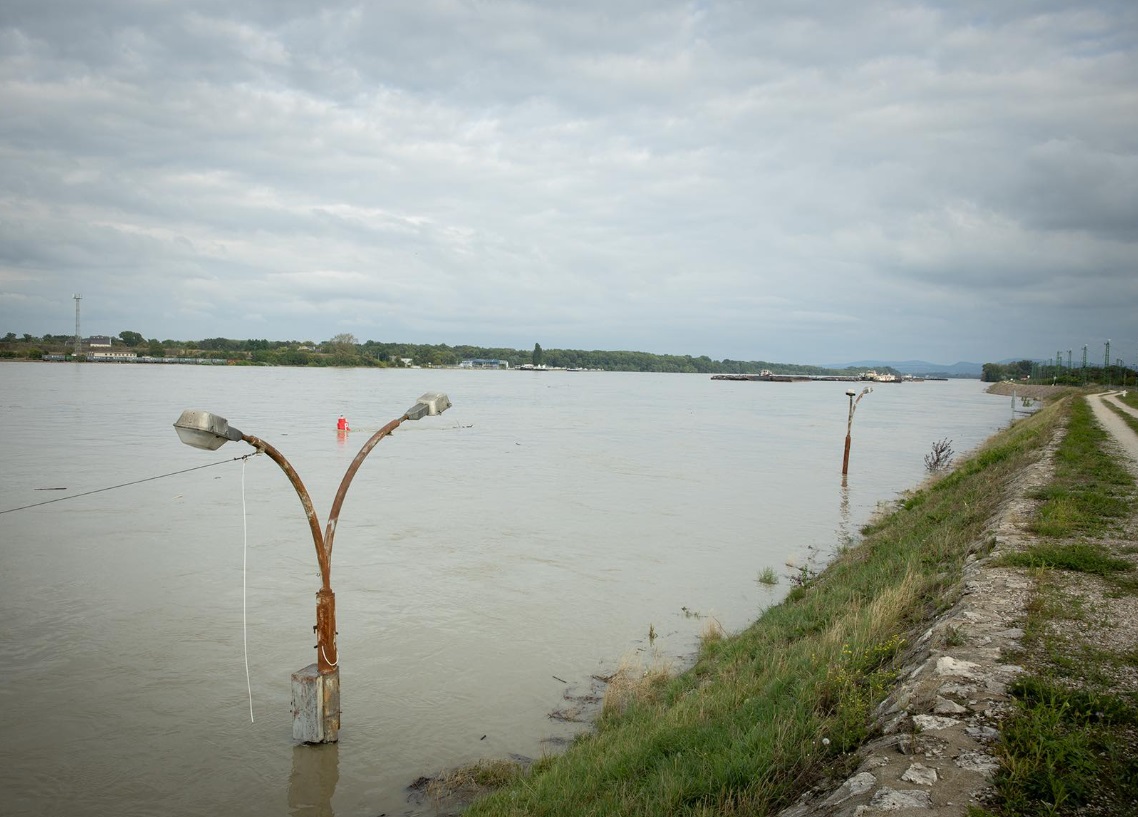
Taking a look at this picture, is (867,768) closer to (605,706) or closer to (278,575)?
(605,706)

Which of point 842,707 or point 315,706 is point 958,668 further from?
point 315,706

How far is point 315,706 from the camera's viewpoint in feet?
27.9

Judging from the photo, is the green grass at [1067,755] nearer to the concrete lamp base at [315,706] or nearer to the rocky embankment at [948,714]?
the rocky embankment at [948,714]

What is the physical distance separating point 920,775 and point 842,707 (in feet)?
4.06

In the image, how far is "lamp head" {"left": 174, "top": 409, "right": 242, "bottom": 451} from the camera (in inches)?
272

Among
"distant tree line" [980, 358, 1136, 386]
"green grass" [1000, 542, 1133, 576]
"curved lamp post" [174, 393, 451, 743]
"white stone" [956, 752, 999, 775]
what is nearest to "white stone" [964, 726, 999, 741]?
"white stone" [956, 752, 999, 775]

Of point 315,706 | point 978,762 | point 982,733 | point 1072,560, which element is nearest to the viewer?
point 978,762

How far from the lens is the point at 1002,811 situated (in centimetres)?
407

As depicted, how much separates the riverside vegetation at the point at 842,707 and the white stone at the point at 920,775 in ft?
1.09

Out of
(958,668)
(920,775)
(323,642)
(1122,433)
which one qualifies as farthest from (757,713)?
(1122,433)

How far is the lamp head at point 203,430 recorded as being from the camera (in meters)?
6.91

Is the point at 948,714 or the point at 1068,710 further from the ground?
the point at 1068,710

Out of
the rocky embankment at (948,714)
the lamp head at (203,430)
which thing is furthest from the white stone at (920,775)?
the lamp head at (203,430)

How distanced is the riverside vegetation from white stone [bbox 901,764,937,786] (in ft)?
1.09
